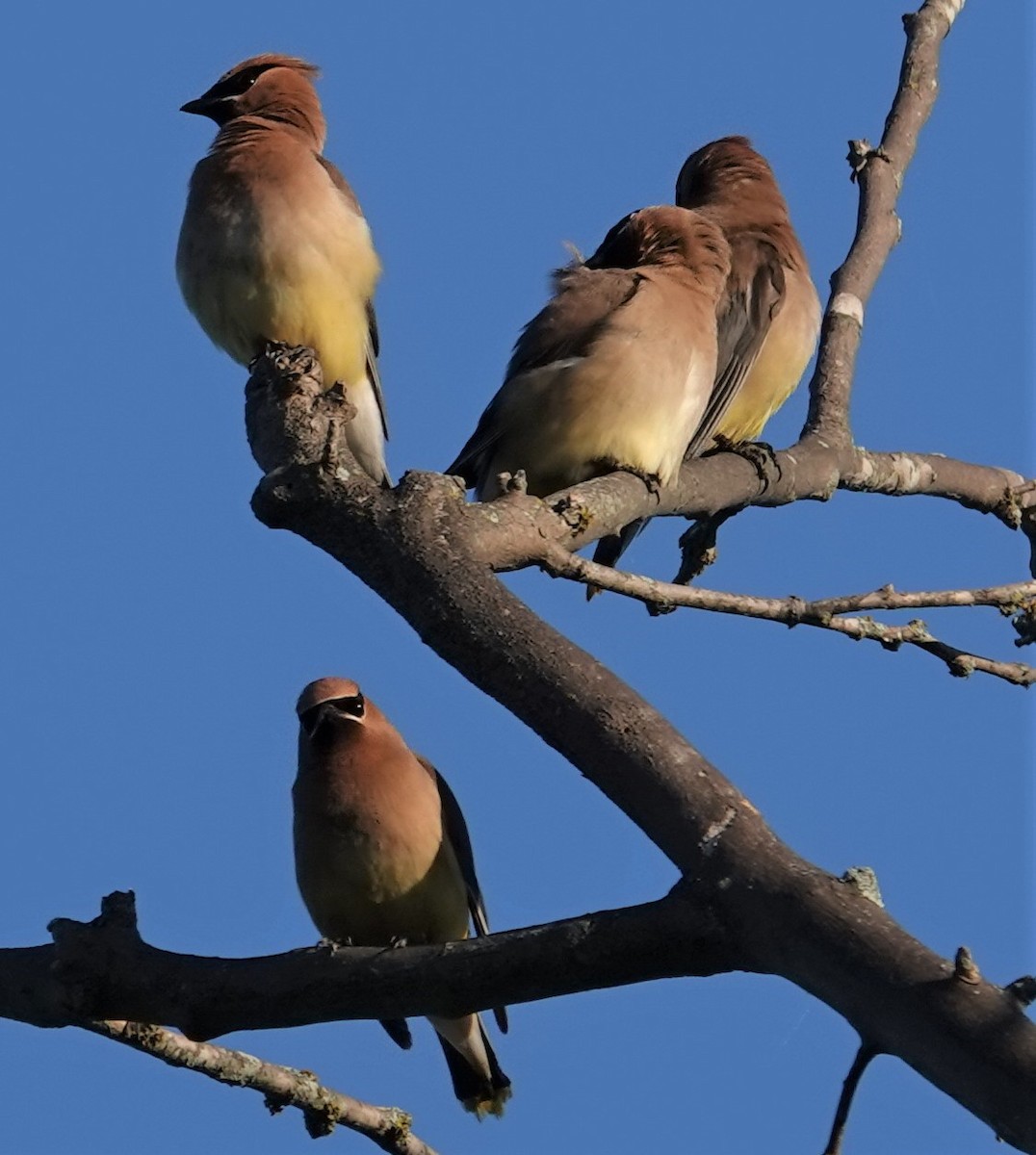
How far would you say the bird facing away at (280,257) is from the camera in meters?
5.36

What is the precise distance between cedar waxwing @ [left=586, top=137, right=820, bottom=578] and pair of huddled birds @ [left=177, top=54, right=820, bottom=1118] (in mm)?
16

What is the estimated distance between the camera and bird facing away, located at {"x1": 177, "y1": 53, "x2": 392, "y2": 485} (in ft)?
17.6

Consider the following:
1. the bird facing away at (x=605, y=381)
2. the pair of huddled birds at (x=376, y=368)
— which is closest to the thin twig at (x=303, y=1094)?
the pair of huddled birds at (x=376, y=368)

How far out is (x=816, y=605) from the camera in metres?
3.50

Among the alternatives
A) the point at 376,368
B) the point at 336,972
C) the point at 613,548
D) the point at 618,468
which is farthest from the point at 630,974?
the point at 376,368

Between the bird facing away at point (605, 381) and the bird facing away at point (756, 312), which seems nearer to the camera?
the bird facing away at point (605, 381)

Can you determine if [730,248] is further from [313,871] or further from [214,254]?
[313,871]

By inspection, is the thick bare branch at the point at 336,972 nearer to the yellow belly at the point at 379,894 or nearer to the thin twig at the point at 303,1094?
the thin twig at the point at 303,1094

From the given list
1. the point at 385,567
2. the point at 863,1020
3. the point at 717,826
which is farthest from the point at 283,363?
the point at 863,1020

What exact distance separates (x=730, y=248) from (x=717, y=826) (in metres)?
4.70

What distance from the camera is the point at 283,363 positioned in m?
3.83

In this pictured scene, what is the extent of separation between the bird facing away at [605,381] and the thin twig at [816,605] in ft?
4.46

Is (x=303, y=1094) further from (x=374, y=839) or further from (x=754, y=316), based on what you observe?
(x=754, y=316)

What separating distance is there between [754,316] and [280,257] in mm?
1963
